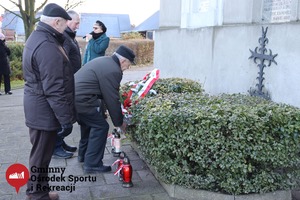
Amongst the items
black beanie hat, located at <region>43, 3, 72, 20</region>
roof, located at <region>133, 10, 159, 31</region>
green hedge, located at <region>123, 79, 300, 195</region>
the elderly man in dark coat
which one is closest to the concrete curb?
green hedge, located at <region>123, 79, 300, 195</region>

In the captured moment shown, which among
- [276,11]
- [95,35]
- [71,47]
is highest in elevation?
[276,11]

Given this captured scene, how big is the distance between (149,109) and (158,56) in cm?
479

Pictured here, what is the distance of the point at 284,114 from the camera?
3.85 meters

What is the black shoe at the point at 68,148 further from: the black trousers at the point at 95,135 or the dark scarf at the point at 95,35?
the dark scarf at the point at 95,35

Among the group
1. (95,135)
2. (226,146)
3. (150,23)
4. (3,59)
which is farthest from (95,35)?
(150,23)

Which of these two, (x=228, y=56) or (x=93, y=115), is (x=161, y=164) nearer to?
(x=93, y=115)

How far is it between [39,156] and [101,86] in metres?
1.16

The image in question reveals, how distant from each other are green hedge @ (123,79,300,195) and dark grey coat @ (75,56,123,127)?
0.43 metres

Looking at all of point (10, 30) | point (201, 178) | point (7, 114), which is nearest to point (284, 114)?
point (201, 178)

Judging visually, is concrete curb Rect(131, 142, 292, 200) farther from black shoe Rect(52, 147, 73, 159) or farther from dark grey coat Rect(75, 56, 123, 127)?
black shoe Rect(52, 147, 73, 159)

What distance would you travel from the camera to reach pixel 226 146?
3770mm

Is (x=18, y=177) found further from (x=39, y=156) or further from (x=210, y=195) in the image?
(x=210, y=195)

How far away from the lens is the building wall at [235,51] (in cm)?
489

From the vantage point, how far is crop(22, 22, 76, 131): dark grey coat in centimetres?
338
